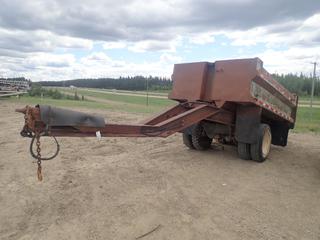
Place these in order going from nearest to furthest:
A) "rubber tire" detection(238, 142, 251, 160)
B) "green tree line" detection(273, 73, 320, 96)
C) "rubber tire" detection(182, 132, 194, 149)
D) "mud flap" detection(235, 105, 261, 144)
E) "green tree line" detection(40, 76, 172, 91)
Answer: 1. "mud flap" detection(235, 105, 261, 144)
2. "rubber tire" detection(238, 142, 251, 160)
3. "rubber tire" detection(182, 132, 194, 149)
4. "green tree line" detection(273, 73, 320, 96)
5. "green tree line" detection(40, 76, 172, 91)

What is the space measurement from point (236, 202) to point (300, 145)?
4.62 metres

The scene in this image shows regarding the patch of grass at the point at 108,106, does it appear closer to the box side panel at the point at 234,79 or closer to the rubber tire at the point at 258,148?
the rubber tire at the point at 258,148

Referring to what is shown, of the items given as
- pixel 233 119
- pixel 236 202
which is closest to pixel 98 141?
pixel 233 119

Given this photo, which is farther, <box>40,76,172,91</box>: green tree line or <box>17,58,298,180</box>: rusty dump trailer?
<box>40,76,172,91</box>: green tree line

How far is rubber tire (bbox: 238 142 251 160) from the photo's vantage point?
7.22 metres

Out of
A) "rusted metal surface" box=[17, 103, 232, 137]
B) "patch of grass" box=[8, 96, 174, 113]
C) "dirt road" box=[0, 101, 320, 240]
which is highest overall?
"rusted metal surface" box=[17, 103, 232, 137]

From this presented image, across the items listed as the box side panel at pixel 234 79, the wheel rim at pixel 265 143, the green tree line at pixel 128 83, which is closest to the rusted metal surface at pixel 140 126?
the box side panel at pixel 234 79

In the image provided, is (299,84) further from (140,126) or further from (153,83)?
(140,126)

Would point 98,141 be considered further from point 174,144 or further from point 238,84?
point 238,84

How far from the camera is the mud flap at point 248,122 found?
6.95 metres

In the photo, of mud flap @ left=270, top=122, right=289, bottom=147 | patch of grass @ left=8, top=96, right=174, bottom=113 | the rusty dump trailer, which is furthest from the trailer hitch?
patch of grass @ left=8, top=96, right=174, bottom=113

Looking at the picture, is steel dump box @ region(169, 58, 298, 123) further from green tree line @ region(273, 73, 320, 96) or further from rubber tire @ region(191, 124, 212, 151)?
green tree line @ region(273, 73, 320, 96)

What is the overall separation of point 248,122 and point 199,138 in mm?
1359

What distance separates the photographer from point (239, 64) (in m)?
6.53
